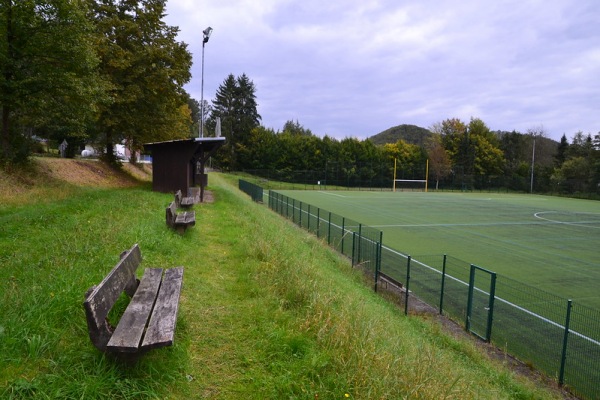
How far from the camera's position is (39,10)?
1605 cm

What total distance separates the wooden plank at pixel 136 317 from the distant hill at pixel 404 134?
455 feet

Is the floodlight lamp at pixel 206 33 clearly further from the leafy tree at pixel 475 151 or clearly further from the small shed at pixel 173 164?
the leafy tree at pixel 475 151

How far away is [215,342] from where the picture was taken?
4.03m

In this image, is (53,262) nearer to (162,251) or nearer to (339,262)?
(162,251)

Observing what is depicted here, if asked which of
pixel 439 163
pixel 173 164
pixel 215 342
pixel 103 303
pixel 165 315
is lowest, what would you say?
pixel 215 342

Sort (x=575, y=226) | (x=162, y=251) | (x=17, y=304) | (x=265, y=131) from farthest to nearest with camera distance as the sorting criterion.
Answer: (x=265, y=131)
(x=575, y=226)
(x=162, y=251)
(x=17, y=304)

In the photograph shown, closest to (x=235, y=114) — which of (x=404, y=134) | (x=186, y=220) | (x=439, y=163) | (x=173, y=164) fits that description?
(x=439, y=163)

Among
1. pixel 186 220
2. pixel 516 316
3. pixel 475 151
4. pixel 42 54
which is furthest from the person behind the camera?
pixel 475 151

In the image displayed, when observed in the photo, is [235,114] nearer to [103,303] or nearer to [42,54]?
[42,54]

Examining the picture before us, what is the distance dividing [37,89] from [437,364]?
58.7 feet

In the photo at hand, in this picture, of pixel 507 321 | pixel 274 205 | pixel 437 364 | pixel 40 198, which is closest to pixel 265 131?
pixel 274 205

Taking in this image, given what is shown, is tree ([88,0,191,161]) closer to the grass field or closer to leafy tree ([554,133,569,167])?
the grass field

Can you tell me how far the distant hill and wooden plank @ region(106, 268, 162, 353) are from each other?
455ft

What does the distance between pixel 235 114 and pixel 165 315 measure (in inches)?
3019
